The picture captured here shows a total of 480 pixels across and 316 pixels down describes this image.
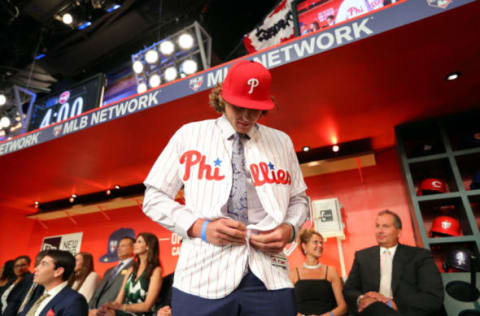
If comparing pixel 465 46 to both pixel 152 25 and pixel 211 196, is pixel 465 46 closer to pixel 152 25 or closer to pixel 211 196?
pixel 211 196

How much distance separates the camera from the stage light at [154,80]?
12.9ft

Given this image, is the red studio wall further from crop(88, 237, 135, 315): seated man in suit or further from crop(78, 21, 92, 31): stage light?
crop(78, 21, 92, 31): stage light

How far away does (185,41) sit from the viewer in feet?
13.0

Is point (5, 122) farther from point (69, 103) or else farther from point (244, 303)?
point (244, 303)

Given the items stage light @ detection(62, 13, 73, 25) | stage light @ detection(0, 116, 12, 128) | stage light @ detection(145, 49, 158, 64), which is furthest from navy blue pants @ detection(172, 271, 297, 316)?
stage light @ detection(0, 116, 12, 128)

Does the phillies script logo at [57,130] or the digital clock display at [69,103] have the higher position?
the digital clock display at [69,103]

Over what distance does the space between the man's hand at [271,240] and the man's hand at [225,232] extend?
0.04 meters

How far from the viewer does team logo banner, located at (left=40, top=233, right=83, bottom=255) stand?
5531 mm

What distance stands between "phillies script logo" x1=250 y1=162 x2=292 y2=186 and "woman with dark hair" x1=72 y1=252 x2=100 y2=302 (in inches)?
141

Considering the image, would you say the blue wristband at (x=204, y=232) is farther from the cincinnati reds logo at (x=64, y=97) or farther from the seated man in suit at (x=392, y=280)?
the cincinnati reds logo at (x=64, y=97)

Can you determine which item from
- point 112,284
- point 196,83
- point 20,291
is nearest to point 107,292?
point 112,284

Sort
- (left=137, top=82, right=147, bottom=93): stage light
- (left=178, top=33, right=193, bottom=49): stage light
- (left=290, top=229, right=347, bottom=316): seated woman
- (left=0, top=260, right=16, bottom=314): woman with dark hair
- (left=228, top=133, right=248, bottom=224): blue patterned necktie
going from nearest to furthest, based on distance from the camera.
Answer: (left=228, top=133, right=248, bottom=224): blue patterned necktie, (left=290, top=229, right=347, bottom=316): seated woman, (left=178, top=33, right=193, bottom=49): stage light, (left=137, top=82, right=147, bottom=93): stage light, (left=0, top=260, right=16, bottom=314): woman with dark hair

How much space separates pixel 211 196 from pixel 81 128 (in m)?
2.66

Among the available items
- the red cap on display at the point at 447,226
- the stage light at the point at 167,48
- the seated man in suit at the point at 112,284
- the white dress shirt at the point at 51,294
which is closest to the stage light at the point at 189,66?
the stage light at the point at 167,48
